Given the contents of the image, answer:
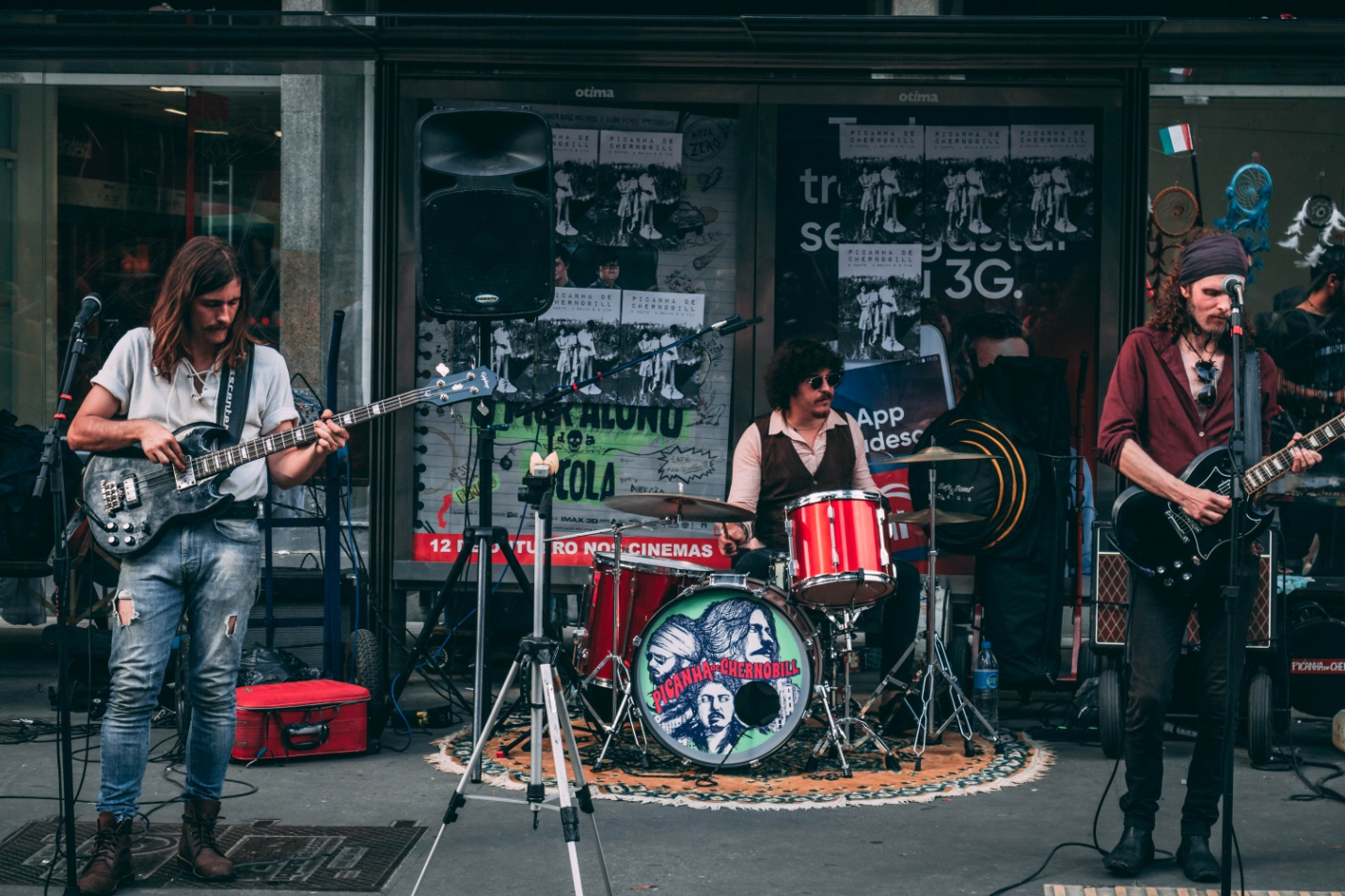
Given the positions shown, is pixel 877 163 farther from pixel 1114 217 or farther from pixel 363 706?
pixel 363 706

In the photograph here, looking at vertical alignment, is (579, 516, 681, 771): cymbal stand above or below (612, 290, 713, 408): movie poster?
below

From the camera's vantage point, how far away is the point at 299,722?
6.22m

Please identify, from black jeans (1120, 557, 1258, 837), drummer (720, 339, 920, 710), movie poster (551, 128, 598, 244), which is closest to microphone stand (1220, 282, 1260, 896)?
black jeans (1120, 557, 1258, 837)

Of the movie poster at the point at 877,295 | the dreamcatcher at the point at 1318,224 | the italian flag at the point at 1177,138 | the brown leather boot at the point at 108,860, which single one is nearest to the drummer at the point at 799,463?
the movie poster at the point at 877,295

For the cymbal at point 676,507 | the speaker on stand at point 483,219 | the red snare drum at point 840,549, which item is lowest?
the red snare drum at point 840,549

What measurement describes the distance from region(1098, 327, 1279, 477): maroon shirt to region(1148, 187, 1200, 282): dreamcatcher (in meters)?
3.08

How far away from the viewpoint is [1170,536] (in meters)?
4.55

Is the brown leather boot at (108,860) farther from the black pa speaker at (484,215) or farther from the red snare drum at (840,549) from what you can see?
the red snare drum at (840,549)

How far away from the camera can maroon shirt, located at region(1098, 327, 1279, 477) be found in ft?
15.3

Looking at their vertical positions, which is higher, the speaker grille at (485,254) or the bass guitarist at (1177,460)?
the speaker grille at (485,254)

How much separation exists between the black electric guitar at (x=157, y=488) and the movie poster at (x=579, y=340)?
3.27m

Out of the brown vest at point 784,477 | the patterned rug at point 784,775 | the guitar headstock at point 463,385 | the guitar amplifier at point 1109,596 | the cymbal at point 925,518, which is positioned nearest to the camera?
the guitar headstock at point 463,385

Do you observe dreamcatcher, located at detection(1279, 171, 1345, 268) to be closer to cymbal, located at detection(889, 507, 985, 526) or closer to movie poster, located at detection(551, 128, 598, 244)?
cymbal, located at detection(889, 507, 985, 526)

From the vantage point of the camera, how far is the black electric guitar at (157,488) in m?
4.51
